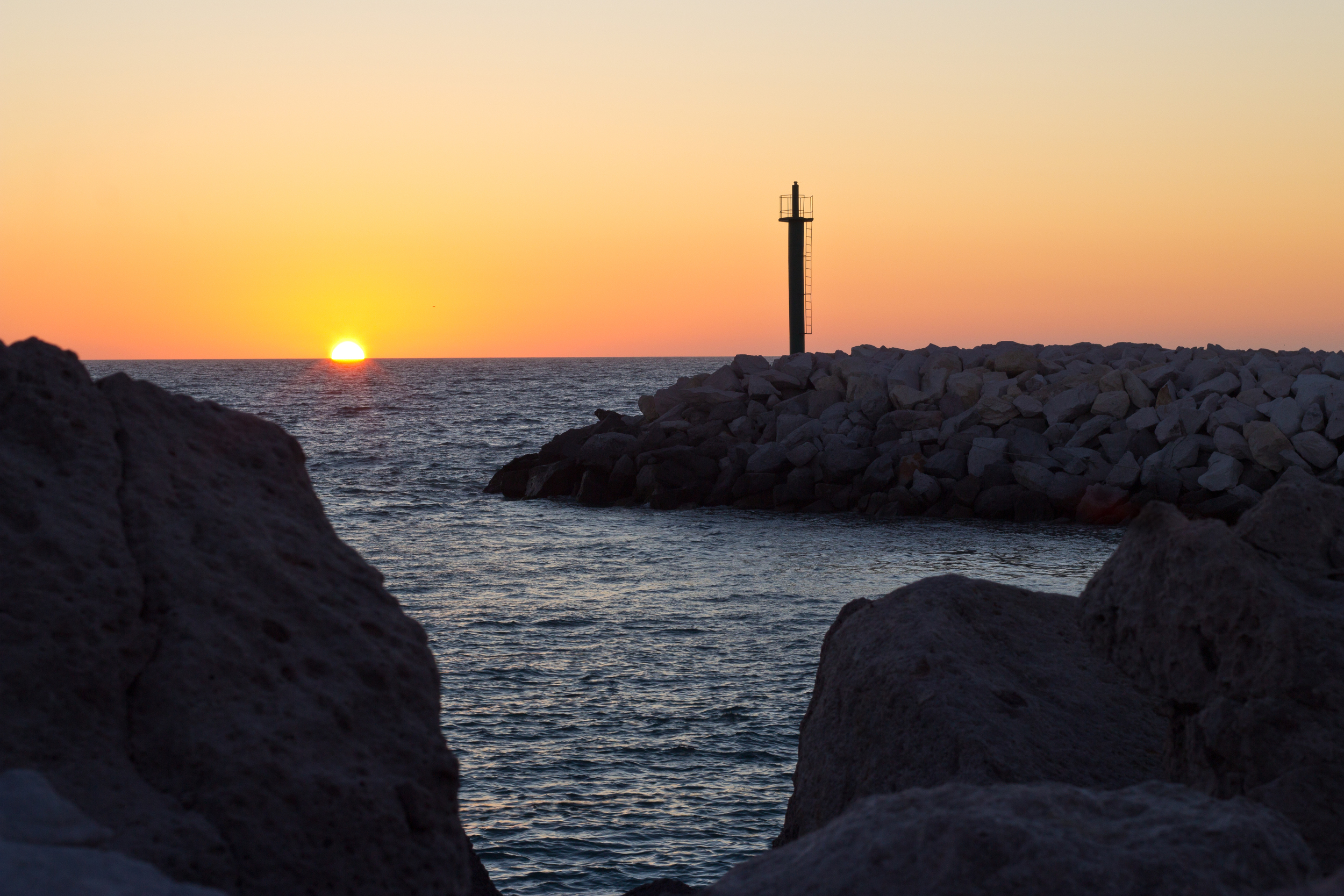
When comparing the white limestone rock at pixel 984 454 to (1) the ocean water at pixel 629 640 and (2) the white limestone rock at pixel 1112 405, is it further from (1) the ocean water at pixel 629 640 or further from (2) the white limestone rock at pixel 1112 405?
(2) the white limestone rock at pixel 1112 405

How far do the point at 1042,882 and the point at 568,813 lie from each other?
5.06 m

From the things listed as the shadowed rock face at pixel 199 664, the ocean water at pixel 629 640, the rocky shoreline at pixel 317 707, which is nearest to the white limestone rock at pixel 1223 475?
the ocean water at pixel 629 640

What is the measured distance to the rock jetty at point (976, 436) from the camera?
18703 millimetres

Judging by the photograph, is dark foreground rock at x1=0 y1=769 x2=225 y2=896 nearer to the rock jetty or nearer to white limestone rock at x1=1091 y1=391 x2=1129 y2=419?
the rock jetty

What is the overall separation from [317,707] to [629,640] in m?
8.73

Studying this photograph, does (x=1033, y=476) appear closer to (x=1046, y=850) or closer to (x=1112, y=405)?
(x=1112, y=405)

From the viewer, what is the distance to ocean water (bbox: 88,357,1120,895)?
670 centimetres

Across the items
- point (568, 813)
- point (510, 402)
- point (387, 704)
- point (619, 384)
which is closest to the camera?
point (387, 704)

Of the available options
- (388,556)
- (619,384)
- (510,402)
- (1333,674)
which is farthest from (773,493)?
(619,384)

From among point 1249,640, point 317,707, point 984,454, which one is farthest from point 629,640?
point 984,454

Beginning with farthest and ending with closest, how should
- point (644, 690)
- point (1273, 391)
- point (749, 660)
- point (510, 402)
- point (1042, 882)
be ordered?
1. point (510, 402)
2. point (1273, 391)
3. point (749, 660)
4. point (644, 690)
5. point (1042, 882)

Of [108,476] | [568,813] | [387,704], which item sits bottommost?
[568,813]

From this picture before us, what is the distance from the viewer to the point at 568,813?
22.5ft

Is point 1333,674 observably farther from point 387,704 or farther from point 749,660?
point 749,660
